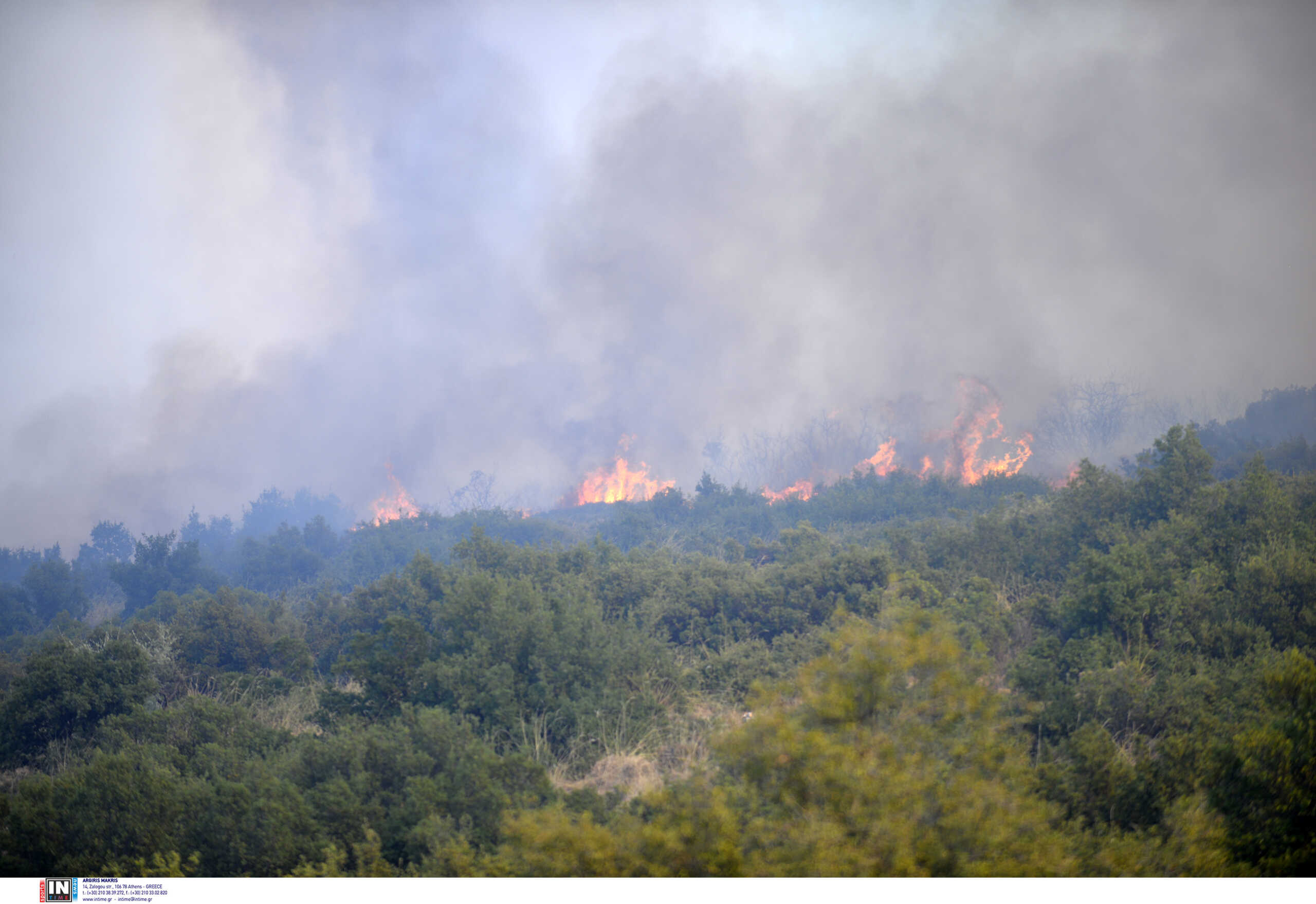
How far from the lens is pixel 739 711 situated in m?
10.2

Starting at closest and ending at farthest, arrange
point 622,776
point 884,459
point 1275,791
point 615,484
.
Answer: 1. point 1275,791
2. point 622,776
3. point 884,459
4. point 615,484

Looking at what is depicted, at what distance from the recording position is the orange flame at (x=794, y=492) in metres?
32.8

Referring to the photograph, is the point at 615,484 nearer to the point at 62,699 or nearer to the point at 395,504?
the point at 395,504

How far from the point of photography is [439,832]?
240 inches

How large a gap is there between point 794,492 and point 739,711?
1014 inches

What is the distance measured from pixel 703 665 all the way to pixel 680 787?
6269mm

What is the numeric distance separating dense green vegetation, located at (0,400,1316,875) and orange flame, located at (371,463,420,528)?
74.9 ft

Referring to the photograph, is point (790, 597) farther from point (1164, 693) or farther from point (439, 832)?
point (439, 832)

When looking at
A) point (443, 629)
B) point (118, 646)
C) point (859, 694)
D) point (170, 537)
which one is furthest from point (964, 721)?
point (170, 537)

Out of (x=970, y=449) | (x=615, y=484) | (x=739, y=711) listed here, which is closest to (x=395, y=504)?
(x=615, y=484)

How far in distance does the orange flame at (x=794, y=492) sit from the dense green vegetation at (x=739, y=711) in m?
13.0

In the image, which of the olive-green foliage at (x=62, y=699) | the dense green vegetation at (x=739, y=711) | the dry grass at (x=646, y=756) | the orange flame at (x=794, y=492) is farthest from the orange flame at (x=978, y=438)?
the olive-green foliage at (x=62, y=699)

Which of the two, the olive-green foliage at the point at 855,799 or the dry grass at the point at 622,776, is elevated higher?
the olive-green foliage at the point at 855,799

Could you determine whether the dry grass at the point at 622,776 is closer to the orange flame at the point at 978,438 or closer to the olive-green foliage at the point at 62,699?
the olive-green foliage at the point at 62,699
